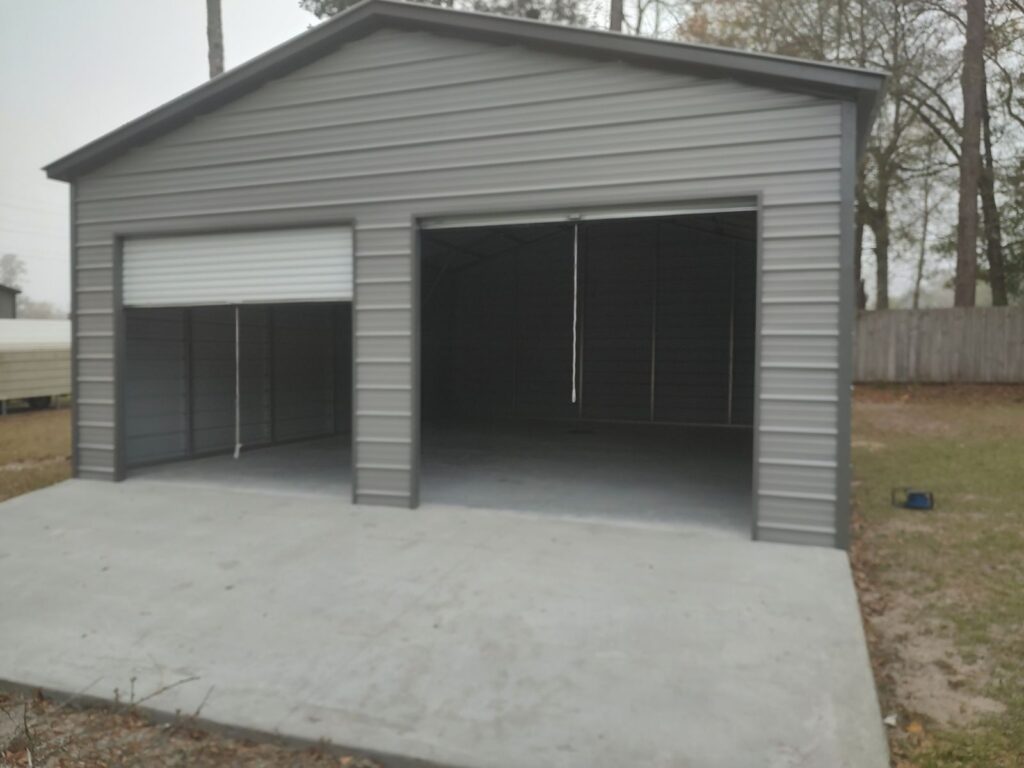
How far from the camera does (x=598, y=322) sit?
13.6 metres

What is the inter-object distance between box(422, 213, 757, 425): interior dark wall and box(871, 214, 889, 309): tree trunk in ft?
22.8

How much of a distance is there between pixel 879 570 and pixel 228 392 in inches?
273

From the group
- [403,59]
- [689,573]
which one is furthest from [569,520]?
[403,59]

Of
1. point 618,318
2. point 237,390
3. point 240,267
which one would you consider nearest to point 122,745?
point 240,267

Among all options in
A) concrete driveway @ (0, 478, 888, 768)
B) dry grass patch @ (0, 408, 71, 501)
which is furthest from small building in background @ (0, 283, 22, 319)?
concrete driveway @ (0, 478, 888, 768)

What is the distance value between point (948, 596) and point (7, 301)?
898 inches

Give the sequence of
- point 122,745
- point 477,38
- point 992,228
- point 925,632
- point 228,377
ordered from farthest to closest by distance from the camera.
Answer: point 992,228 < point 228,377 < point 477,38 < point 925,632 < point 122,745

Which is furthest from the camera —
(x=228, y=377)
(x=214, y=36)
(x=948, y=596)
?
(x=214, y=36)

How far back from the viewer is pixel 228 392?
8.55 meters

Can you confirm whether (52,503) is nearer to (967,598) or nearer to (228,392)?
(228,392)

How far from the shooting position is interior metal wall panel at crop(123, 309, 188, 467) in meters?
7.11

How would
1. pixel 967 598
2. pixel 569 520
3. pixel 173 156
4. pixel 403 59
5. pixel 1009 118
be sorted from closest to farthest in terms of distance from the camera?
pixel 967 598 < pixel 569 520 < pixel 403 59 < pixel 173 156 < pixel 1009 118

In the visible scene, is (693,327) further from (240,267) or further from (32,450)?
(32,450)

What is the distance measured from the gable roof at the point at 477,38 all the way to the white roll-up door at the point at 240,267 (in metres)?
0.97
